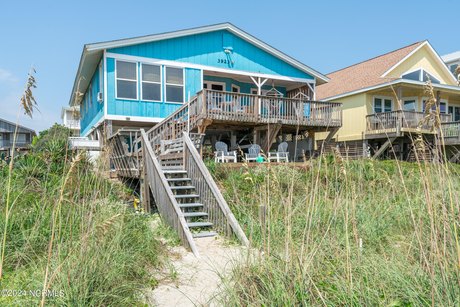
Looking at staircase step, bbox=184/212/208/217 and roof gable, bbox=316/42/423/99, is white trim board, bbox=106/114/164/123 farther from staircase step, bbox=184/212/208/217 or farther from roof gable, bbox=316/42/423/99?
roof gable, bbox=316/42/423/99

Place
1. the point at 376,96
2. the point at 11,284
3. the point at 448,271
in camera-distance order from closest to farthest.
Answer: the point at 448,271, the point at 11,284, the point at 376,96

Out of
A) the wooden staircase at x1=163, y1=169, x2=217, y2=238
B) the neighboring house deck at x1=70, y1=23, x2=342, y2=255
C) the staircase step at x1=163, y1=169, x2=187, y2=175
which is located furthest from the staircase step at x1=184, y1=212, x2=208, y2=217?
the neighboring house deck at x1=70, y1=23, x2=342, y2=255

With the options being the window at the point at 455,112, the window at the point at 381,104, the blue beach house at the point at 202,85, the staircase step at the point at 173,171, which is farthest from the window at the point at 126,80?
the window at the point at 455,112

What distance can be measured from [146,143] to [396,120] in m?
12.5

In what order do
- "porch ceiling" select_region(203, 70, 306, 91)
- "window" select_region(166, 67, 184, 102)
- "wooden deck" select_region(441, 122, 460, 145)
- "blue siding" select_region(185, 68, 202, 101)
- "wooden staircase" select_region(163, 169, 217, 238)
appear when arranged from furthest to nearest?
"wooden deck" select_region(441, 122, 460, 145), "porch ceiling" select_region(203, 70, 306, 91), "blue siding" select_region(185, 68, 202, 101), "window" select_region(166, 67, 184, 102), "wooden staircase" select_region(163, 169, 217, 238)

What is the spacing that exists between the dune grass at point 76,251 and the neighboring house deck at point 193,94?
3.64 m

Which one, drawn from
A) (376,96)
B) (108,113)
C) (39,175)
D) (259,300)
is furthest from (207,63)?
(259,300)

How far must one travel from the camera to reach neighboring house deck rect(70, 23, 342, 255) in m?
10.9

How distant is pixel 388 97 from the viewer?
1889 centimetres

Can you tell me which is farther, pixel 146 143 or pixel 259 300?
pixel 146 143

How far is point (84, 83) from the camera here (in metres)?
16.8

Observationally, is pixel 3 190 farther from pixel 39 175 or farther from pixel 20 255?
pixel 39 175

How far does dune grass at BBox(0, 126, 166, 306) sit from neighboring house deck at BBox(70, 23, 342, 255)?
3638mm

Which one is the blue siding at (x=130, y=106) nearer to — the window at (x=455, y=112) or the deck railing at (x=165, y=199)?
the deck railing at (x=165, y=199)
